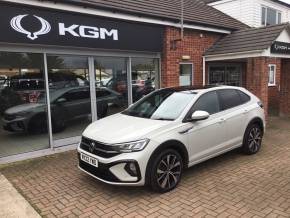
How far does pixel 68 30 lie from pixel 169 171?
433 cm

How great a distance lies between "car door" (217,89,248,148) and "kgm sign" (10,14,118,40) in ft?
11.5

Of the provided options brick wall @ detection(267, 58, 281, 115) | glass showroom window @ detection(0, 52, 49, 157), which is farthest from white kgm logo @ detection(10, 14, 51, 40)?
brick wall @ detection(267, 58, 281, 115)

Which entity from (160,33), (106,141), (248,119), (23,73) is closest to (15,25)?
(23,73)

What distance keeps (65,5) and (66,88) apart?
2001 mm

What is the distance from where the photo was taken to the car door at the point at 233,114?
5.83 meters

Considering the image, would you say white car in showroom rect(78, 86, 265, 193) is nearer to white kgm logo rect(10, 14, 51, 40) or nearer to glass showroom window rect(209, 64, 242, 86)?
white kgm logo rect(10, 14, 51, 40)

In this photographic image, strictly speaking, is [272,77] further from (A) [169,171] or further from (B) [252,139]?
(A) [169,171]

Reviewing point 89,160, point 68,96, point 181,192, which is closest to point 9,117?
point 68,96

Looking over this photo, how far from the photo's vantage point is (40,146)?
7152mm

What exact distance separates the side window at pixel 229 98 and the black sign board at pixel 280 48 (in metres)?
3.93

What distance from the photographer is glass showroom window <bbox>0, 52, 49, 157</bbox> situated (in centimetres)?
651

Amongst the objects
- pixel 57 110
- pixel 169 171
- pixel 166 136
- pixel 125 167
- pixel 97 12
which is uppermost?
pixel 97 12

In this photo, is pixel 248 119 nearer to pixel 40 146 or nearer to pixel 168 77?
pixel 168 77

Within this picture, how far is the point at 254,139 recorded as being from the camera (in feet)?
21.5
